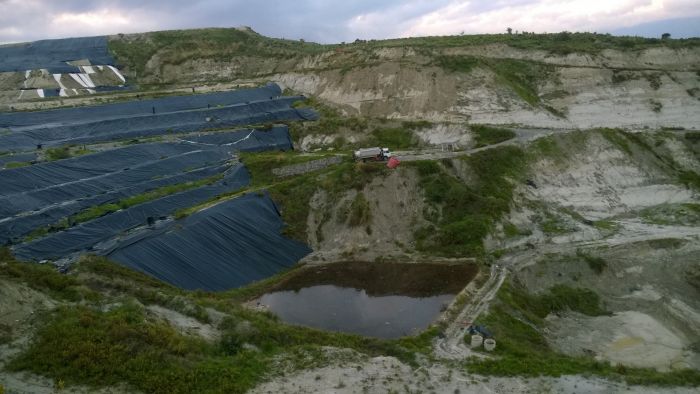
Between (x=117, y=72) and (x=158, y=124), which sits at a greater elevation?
(x=117, y=72)

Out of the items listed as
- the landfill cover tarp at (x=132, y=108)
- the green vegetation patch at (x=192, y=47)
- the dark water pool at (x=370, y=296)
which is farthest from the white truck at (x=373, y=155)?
the green vegetation patch at (x=192, y=47)

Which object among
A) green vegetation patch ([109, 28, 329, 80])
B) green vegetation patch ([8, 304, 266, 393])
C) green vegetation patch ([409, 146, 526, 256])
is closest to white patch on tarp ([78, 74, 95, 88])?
green vegetation patch ([109, 28, 329, 80])

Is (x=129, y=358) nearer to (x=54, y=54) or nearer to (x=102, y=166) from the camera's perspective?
(x=102, y=166)

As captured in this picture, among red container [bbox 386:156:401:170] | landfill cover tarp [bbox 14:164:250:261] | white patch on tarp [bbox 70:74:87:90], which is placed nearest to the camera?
landfill cover tarp [bbox 14:164:250:261]

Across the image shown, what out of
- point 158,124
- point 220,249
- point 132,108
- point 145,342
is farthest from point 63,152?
point 145,342

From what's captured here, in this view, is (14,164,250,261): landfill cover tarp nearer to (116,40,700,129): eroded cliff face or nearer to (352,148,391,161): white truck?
(352,148,391,161): white truck
